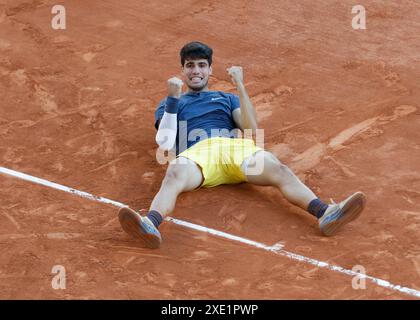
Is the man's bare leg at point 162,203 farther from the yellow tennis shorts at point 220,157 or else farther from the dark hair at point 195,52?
the dark hair at point 195,52

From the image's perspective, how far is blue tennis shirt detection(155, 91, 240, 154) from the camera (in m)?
9.52

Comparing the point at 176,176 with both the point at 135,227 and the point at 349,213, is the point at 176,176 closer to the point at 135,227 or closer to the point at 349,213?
the point at 135,227

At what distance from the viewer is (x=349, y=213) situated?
849cm

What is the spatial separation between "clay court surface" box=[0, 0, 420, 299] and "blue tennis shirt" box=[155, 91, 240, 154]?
44 centimetres

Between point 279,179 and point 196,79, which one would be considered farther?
point 196,79

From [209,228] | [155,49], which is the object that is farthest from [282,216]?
[155,49]

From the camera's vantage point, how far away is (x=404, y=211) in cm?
902

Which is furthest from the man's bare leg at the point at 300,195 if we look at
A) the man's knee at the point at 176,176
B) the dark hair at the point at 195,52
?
the dark hair at the point at 195,52

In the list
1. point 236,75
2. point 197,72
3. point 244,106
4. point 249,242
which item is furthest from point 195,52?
point 249,242

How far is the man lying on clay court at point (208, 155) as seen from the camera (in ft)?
27.9

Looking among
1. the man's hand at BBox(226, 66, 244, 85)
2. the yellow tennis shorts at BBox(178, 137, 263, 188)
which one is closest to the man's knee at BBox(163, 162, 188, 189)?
the yellow tennis shorts at BBox(178, 137, 263, 188)

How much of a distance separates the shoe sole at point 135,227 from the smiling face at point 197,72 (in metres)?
1.88

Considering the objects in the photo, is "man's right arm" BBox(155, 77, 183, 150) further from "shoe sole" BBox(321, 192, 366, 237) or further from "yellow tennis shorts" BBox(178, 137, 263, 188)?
"shoe sole" BBox(321, 192, 366, 237)

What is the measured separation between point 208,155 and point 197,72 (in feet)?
3.00
